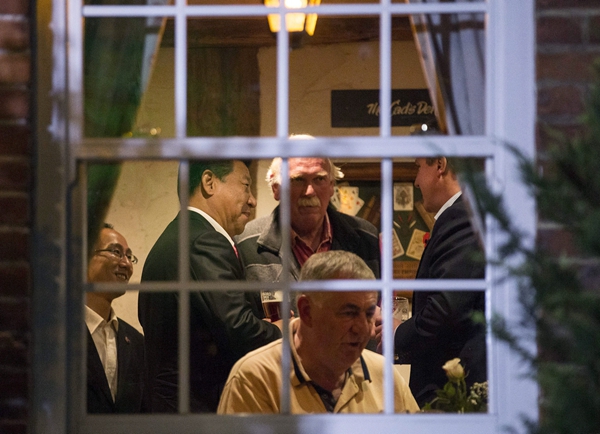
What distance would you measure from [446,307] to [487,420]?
0.86m

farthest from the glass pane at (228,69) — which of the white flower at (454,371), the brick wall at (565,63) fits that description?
the brick wall at (565,63)

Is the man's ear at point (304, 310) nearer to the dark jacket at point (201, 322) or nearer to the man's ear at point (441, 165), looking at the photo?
the dark jacket at point (201, 322)

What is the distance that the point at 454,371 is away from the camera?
2592 millimetres

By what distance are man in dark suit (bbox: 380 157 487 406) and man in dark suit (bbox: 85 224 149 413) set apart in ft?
3.34

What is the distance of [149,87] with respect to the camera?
231cm

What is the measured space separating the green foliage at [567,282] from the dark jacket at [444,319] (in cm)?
131

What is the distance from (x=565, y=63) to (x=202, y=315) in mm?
1471

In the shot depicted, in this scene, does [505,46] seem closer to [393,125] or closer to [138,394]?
[138,394]

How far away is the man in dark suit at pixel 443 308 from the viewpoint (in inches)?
111

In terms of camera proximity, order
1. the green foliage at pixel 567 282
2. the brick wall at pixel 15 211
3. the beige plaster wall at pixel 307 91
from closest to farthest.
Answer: the green foliage at pixel 567 282 → the brick wall at pixel 15 211 → the beige plaster wall at pixel 307 91

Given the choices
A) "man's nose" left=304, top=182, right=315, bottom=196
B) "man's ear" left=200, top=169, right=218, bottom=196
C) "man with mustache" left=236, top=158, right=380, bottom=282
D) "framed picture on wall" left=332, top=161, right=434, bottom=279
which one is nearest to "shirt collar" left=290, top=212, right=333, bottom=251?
"man with mustache" left=236, top=158, right=380, bottom=282

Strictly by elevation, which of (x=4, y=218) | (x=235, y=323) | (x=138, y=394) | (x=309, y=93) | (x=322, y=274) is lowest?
(x=138, y=394)

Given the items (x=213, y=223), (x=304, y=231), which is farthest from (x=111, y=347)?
(x=304, y=231)

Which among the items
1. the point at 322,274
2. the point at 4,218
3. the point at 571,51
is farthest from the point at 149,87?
the point at 571,51
